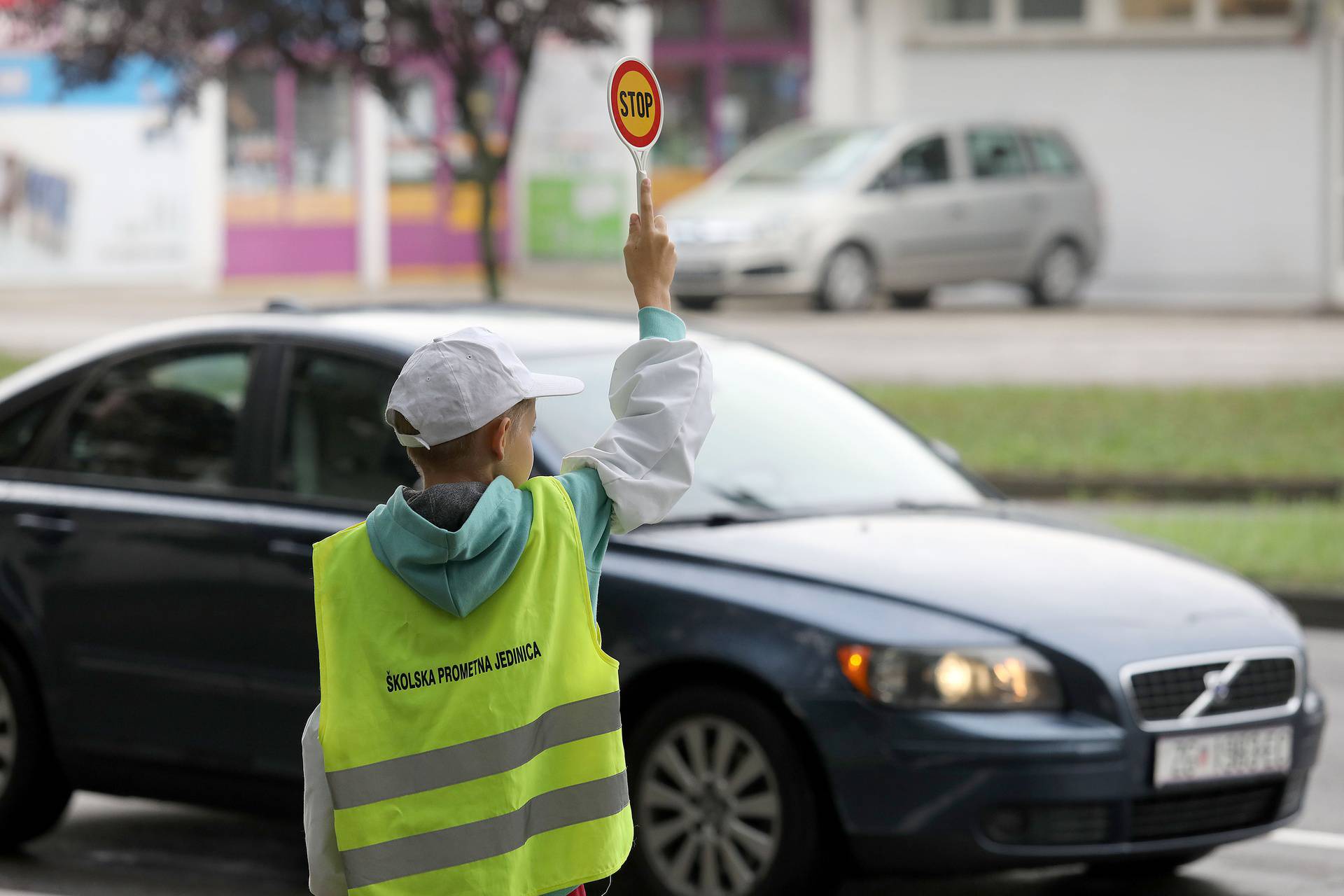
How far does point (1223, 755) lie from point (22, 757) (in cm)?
314

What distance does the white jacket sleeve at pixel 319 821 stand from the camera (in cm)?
309

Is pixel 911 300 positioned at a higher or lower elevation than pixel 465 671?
higher

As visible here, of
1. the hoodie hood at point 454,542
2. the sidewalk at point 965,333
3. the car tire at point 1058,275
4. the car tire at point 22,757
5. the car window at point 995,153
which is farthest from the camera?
the car tire at point 1058,275

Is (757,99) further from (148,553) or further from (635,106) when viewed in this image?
(635,106)

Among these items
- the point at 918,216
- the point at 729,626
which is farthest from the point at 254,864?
the point at 918,216

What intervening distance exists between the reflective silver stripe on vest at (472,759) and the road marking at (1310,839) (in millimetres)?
3745

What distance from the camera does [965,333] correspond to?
2125 centimetres

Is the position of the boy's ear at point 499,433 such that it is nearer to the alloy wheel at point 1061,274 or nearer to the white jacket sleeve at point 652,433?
the white jacket sleeve at point 652,433

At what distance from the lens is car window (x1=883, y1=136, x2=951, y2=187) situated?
913 inches

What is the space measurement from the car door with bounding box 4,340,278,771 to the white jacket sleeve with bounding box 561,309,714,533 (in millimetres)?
2878

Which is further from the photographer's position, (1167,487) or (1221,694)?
(1167,487)

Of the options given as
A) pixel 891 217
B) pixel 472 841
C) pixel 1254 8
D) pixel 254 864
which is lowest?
pixel 254 864

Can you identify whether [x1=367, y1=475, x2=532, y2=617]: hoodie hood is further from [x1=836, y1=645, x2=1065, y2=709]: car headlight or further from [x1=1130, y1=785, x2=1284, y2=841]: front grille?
[x1=1130, y1=785, x2=1284, y2=841]: front grille

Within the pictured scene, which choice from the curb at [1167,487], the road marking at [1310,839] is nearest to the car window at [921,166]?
the curb at [1167,487]
